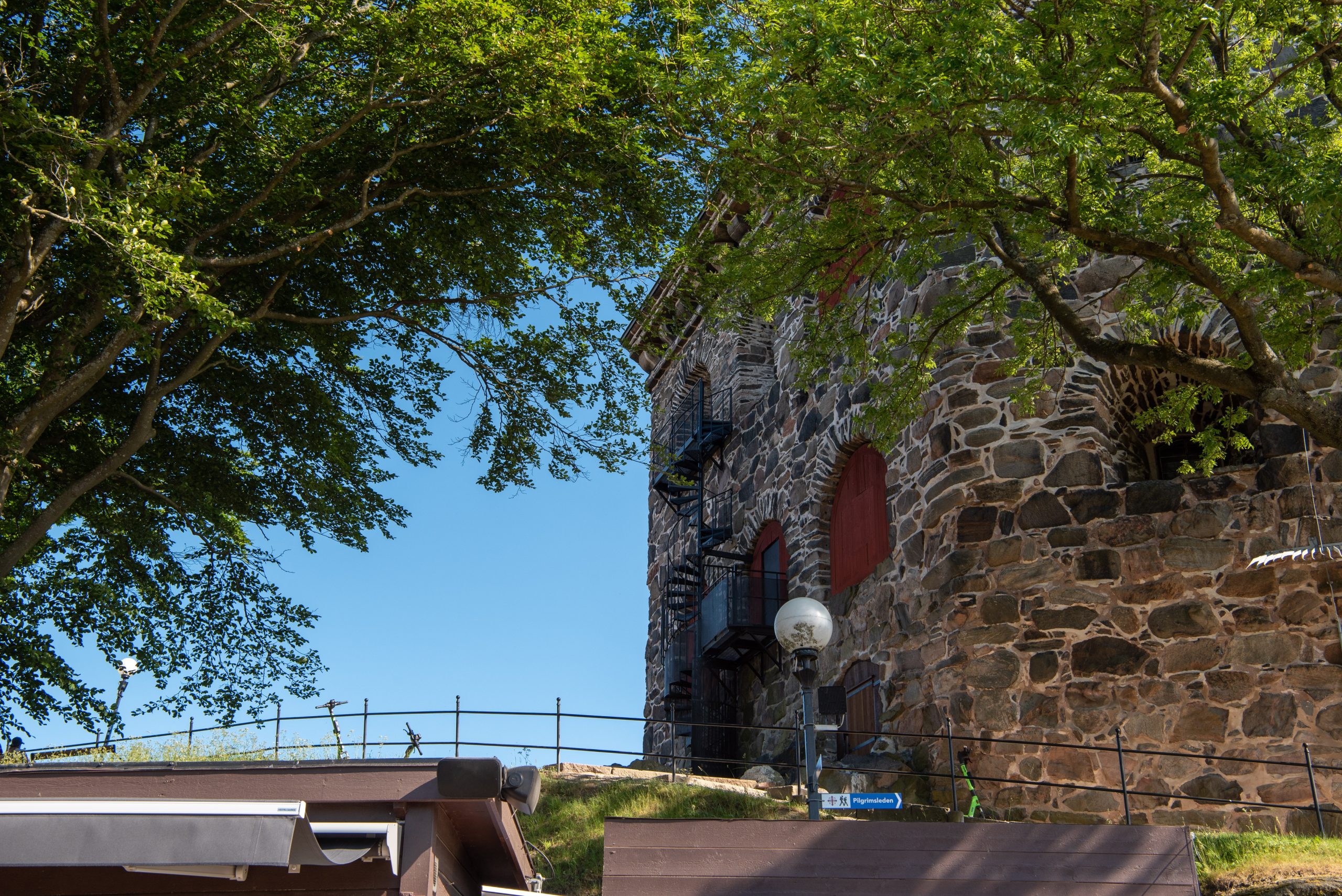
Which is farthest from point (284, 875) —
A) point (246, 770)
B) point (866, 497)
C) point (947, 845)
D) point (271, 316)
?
point (866, 497)

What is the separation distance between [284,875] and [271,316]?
26.0 ft

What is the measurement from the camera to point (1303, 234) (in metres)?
10.6

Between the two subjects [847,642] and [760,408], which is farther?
[760,408]

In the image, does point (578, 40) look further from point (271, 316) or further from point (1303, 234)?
point (1303, 234)

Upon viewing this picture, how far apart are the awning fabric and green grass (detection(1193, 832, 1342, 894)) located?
23.3 ft

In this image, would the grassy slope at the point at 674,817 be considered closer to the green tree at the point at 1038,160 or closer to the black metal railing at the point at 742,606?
the green tree at the point at 1038,160

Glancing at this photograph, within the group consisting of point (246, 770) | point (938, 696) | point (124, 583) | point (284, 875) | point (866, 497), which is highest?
point (866, 497)

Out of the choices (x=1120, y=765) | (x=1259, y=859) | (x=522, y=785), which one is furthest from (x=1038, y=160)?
(x=522, y=785)

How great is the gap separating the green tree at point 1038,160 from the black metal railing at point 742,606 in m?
8.47

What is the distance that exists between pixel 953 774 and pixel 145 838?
876 centimetres

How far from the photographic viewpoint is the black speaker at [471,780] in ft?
22.7

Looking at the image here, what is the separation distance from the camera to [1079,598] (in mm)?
14734

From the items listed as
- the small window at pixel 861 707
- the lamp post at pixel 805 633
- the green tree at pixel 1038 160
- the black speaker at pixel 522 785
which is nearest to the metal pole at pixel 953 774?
the small window at pixel 861 707

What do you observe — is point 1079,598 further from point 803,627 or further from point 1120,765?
point 803,627
